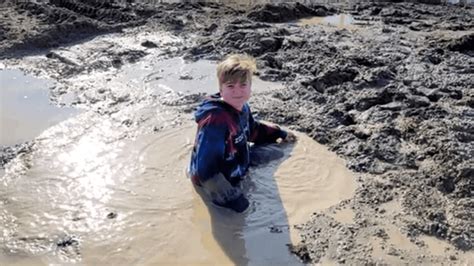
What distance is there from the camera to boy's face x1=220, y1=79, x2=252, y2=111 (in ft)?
12.5

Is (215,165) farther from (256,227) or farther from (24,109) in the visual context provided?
(24,109)

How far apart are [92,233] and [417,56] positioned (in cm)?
515

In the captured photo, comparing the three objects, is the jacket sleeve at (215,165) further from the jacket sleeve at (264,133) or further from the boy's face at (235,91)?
the jacket sleeve at (264,133)

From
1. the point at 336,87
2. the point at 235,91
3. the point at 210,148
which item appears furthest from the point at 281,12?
the point at 210,148

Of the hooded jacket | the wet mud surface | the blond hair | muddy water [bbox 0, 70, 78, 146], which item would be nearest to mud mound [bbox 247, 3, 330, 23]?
the wet mud surface

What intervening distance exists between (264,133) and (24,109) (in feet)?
8.72

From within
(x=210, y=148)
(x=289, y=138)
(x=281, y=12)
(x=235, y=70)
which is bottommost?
(x=289, y=138)

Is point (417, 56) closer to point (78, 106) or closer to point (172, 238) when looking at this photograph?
point (78, 106)

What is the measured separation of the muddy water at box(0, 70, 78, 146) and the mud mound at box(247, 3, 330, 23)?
4.07 metres

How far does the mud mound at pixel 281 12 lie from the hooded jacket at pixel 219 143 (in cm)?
533

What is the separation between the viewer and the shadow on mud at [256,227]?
11.3ft

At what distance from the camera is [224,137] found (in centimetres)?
386

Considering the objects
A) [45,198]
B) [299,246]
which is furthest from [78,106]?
[299,246]

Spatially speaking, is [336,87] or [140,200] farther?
[336,87]
